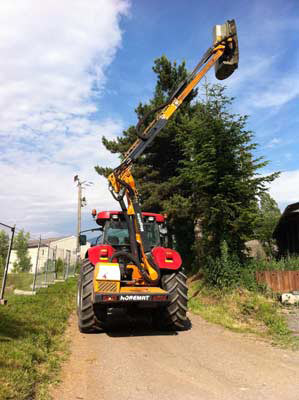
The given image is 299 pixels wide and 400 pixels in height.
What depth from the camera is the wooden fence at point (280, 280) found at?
405 inches

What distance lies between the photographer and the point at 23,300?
898 cm

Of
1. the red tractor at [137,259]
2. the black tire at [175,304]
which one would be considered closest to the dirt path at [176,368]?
the black tire at [175,304]

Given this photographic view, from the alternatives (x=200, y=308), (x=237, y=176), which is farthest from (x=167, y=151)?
(x=200, y=308)

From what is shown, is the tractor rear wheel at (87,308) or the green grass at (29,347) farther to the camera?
the tractor rear wheel at (87,308)

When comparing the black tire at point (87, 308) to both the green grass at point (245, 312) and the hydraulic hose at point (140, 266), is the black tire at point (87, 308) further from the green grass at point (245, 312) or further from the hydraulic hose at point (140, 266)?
the green grass at point (245, 312)

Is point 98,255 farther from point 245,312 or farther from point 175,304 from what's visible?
point 245,312

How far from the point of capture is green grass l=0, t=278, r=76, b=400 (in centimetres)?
356

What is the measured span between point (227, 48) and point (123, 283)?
20.1ft

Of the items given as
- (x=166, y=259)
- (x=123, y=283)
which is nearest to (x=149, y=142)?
(x=166, y=259)

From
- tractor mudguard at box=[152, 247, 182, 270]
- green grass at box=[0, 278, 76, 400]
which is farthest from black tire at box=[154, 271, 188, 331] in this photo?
green grass at box=[0, 278, 76, 400]

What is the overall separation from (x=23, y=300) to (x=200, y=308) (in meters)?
4.95

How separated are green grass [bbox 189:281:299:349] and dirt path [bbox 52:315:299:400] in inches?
20.7

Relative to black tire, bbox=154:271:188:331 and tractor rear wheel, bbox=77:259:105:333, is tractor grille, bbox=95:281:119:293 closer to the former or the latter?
tractor rear wheel, bbox=77:259:105:333

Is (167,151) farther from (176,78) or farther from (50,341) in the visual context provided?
(50,341)
